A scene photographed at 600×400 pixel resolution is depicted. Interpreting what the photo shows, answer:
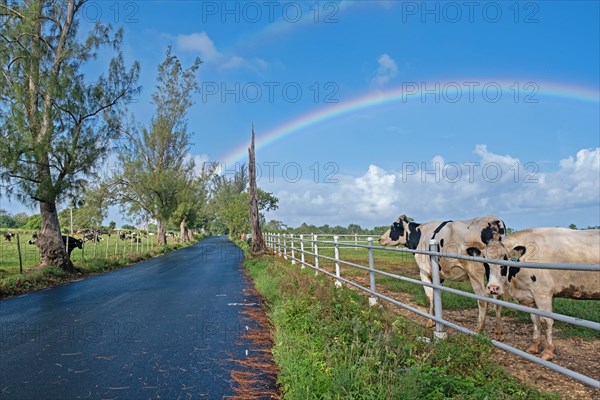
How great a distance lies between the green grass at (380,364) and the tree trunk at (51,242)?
1308 cm

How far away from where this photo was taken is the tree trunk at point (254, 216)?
21.0 metres

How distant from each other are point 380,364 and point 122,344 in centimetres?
381

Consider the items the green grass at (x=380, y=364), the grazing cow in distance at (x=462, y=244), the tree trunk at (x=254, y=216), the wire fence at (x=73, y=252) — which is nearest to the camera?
the green grass at (x=380, y=364)

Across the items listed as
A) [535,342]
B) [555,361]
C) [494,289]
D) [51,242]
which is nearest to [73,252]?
[51,242]

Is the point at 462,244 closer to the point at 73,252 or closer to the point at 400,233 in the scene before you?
the point at 400,233

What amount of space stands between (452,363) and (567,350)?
2776 mm

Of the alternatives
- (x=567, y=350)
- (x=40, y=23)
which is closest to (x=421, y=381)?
(x=567, y=350)

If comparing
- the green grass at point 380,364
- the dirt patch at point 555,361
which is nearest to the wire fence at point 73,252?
the green grass at point 380,364

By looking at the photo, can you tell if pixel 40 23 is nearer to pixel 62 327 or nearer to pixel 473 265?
pixel 62 327

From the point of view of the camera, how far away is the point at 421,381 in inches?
131

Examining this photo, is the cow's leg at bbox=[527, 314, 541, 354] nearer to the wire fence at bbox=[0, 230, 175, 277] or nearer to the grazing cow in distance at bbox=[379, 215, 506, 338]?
the grazing cow in distance at bbox=[379, 215, 506, 338]

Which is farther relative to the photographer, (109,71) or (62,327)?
(109,71)

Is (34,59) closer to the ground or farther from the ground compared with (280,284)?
farther from the ground

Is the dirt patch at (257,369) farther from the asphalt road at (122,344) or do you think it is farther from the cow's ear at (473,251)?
the cow's ear at (473,251)
